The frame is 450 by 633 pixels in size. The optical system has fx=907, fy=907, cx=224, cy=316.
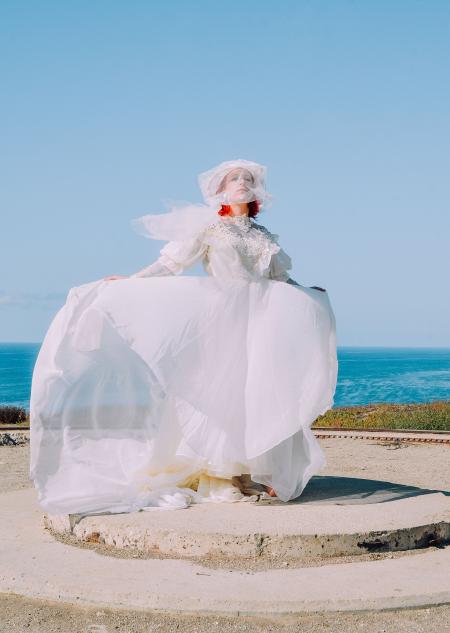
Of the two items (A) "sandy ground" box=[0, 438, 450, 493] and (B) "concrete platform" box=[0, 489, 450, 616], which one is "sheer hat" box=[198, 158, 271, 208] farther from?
(A) "sandy ground" box=[0, 438, 450, 493]

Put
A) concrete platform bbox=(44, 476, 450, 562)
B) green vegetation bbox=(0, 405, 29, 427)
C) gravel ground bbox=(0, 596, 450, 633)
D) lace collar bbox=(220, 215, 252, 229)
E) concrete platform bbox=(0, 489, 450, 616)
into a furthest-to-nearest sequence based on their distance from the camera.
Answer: green vegetation bbox=(0, 405, 29, 427)
lace collar bbox=(220, 215, 252, 229)
concrete platform bbox=(44, 476, 450, 562)
concrete platform bbox=(0, 489, 450, 616)
gravel ground bbox=(0, 596, 450, 633)

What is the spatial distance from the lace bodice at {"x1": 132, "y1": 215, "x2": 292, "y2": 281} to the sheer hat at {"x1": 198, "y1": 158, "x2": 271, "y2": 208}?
19 cm

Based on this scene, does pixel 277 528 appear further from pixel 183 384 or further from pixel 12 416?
pixel 12 416

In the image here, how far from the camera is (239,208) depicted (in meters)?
7.41

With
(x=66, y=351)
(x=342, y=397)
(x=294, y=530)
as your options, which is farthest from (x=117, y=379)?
(x=342, y=397)

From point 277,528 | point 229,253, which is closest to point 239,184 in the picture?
point 229,253

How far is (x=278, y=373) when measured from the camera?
6867 millimetres

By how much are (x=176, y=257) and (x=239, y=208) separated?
26.5 inches

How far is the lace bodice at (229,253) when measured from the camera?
717 centimetres

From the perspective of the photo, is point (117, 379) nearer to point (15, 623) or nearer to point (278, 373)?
point (278, 373)

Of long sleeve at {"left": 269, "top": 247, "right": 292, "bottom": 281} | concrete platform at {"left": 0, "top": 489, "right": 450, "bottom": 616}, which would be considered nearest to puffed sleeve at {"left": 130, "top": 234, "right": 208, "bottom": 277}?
long sleeve at {"left": 269, "top": 247, "right": 292, "bottom": 281}

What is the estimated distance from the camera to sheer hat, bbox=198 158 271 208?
24.3 feet

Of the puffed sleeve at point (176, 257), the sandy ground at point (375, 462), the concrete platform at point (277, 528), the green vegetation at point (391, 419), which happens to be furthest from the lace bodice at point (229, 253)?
the green vegetation at point (391, 419)

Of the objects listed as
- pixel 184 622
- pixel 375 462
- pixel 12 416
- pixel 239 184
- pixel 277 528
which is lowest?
pixel 12 416
